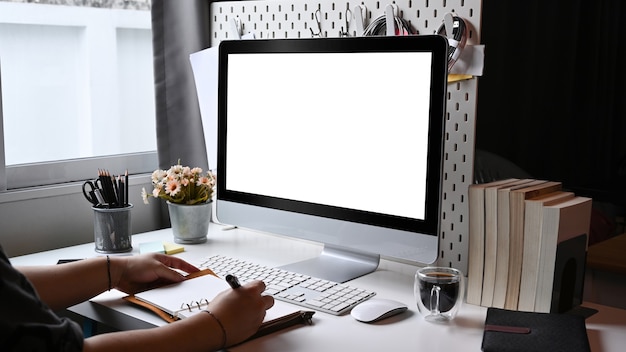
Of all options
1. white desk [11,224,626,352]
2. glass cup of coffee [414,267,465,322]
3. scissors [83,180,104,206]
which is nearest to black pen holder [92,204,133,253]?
scissors [83,180,104,206]

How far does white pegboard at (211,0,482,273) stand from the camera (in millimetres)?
1487

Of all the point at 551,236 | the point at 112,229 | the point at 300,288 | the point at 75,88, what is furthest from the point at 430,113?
the point at 75,88

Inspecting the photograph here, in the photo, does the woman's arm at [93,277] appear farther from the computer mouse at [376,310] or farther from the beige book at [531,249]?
the beige book at [531,249]

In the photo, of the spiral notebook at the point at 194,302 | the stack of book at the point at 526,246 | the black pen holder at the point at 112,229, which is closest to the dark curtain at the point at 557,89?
the stack of book at the point at 526,246

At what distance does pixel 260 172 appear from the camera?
163 cm

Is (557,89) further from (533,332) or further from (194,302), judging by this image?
(194,302)

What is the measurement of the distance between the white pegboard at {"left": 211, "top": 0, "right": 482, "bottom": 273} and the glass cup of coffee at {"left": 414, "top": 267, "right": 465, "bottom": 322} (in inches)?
11.3

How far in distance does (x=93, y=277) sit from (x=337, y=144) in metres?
0.53

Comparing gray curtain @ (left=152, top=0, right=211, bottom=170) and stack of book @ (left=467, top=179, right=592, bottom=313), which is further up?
gray curtain @ (left=152, top=0, right=211, bottom=170)

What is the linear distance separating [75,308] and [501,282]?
2.60 ft

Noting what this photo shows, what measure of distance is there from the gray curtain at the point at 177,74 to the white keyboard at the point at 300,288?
598mm

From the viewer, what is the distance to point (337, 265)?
1583 millimetres

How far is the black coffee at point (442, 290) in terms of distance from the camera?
1248mm

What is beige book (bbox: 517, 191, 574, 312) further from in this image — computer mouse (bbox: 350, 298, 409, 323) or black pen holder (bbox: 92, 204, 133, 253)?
black pen holder (bbox: 92, 204, 133, 253)
